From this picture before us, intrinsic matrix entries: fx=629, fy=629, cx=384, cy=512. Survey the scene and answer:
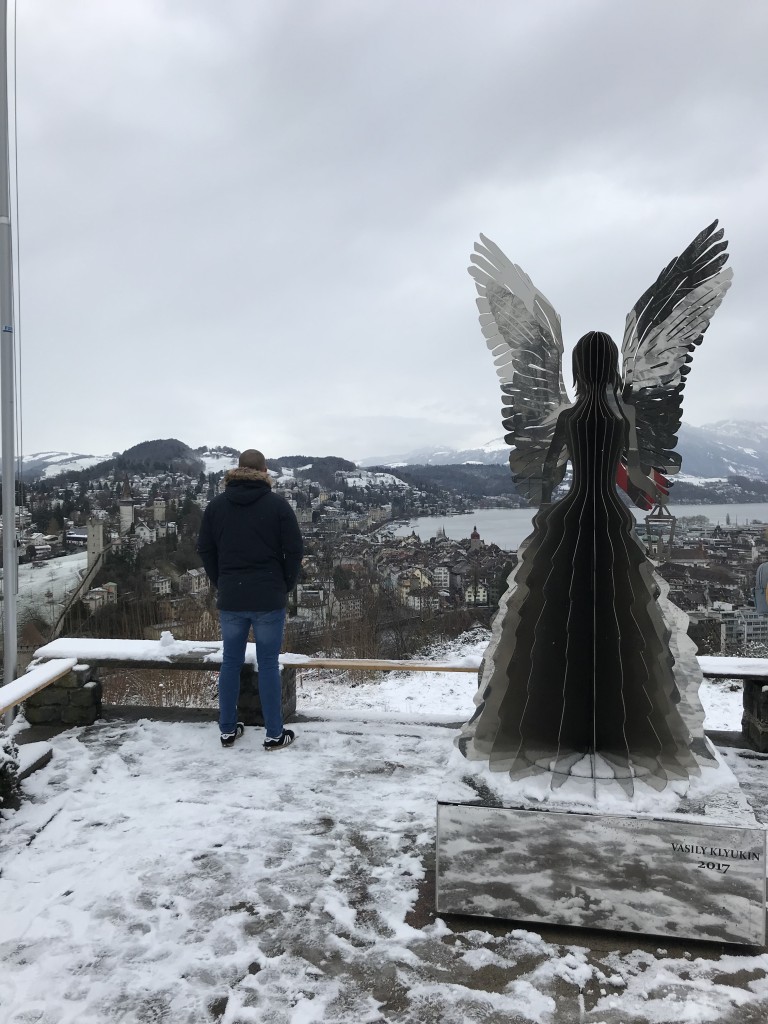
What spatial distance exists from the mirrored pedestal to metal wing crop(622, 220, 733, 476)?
143cm

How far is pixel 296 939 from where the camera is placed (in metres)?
2.18

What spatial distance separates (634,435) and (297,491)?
42.6ft

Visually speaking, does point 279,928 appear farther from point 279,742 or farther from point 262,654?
point 262,654

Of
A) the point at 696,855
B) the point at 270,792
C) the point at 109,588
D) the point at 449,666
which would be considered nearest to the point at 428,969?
the point at 696,855

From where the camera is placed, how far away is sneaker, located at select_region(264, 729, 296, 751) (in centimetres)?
373

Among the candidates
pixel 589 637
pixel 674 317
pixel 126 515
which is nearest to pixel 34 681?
pixel 589 637

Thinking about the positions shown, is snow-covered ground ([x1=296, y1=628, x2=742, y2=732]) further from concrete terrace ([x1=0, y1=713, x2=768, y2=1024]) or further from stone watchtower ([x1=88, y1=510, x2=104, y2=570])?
stone watchtower ([x1=88, y1=510, x2=104, y2=570])

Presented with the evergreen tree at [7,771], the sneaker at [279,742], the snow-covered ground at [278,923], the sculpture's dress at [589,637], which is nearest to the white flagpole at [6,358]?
the evergreen tree at [7,771]

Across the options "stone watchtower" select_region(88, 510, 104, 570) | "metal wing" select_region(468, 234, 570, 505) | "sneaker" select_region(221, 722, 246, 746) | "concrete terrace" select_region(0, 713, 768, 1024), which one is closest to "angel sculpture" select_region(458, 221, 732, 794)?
"metal wing" select_region(468, 234, 570, 505)

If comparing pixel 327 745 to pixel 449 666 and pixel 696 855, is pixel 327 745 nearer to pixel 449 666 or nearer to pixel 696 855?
pixel 449 666

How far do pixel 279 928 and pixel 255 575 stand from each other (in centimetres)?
185

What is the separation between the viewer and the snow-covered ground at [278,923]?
189cm

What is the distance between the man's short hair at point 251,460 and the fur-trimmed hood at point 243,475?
2 cm

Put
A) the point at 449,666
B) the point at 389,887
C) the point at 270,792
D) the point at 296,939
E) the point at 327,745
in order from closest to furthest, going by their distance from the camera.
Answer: the point at 296,939 → the point at 389,887 → the point at 270,792 → the point at 327,745 → the point at 449,666
